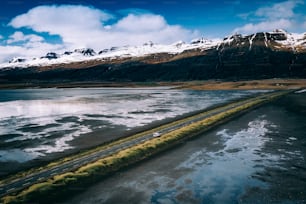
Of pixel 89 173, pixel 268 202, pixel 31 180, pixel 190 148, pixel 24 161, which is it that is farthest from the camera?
pixel 190 148

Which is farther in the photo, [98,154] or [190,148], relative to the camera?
[190,148]

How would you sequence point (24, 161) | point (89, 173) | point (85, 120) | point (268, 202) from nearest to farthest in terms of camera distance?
point (268, 202) < point (89, 173) < point (24, 161) < point (85, 120)

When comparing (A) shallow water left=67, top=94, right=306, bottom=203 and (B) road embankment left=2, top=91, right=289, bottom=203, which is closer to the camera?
(A) shallow water left=67, top=94, right=306, bottom=203

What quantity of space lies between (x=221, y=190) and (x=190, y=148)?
33.3 feet

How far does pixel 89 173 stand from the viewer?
68.0 feet

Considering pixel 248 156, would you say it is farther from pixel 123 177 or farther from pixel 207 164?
pixel 123 177

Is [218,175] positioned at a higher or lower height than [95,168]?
lower

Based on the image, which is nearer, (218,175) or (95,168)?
(218,175)

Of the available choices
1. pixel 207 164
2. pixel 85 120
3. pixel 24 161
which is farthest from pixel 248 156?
pixel 85 120

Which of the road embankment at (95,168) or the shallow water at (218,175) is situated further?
the road embankment at (95,168)

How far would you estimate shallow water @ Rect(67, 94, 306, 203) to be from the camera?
16.6 metres

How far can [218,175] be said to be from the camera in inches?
789

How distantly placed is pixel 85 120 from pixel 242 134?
24.0 metres

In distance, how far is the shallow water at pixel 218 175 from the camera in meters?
16.6
